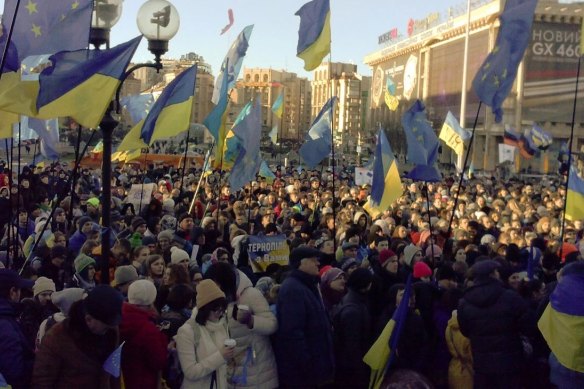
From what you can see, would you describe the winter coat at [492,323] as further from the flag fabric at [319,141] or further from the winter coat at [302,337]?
the flag fabric at [319,141]

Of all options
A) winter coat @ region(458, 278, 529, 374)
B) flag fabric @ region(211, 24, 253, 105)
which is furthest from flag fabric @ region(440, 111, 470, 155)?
winter coat @ region(458, 278, 529, 374)

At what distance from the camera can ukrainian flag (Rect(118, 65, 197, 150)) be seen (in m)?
7.65

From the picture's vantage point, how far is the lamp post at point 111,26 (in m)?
5.91

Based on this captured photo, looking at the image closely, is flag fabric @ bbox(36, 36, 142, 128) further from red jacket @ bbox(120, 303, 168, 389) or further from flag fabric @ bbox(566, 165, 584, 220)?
flag fabric @ bbox(566, 165, 584, 220)

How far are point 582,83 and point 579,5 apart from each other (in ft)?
21.1

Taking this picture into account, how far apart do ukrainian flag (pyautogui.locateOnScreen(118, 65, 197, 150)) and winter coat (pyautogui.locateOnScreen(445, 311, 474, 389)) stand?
3.52m

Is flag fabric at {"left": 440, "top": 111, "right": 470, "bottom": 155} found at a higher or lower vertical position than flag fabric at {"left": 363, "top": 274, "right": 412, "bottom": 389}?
higher

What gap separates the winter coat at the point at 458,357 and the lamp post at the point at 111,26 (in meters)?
2.64

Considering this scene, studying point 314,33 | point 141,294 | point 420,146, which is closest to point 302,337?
point 141,294

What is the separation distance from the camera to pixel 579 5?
61.1m

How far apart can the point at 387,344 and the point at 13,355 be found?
225 cm

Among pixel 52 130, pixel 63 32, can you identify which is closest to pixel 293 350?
pixel 63 32

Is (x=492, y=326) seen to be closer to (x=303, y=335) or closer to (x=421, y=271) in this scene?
(x=303, y=335)

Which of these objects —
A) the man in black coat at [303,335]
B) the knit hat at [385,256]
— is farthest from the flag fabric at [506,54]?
the man in black coat at [303,335]
